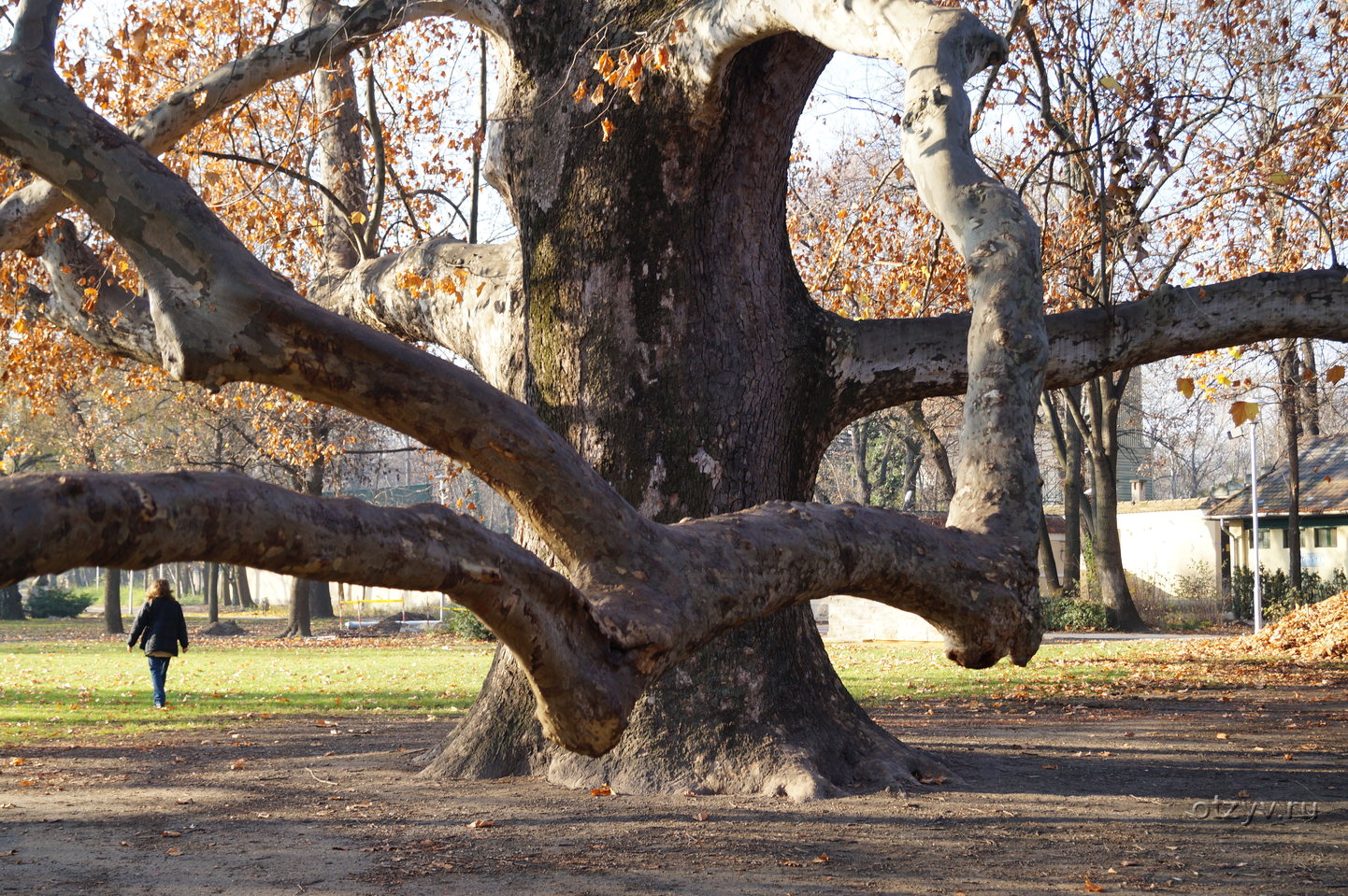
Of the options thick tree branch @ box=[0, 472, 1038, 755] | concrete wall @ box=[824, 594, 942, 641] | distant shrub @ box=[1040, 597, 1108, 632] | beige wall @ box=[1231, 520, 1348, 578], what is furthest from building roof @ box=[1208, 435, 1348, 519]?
thick tree branch @ box=[0, 472, 1038, 755]

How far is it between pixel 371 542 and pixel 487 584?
0.32 m

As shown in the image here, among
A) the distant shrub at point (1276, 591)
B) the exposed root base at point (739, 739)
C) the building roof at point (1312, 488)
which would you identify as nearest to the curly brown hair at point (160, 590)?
the exposed root base at point (739, 739)

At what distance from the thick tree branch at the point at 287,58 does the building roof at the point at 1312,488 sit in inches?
1281

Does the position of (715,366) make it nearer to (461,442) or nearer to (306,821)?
(306,821)

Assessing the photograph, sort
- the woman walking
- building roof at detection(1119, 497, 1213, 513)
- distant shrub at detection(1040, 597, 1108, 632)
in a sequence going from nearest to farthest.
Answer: the woman walking < distant shrub at detection(1040, 597, 1108, 632) < building roof at detection(1119, 497, 1213, 513)

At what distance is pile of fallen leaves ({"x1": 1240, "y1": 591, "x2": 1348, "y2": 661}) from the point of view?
1805 centimetres

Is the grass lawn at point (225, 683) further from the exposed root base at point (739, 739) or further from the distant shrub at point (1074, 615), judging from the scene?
the distant shrub at point (1074, 615)

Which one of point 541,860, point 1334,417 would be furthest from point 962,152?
point 1334,417

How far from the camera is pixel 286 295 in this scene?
11.0 ft

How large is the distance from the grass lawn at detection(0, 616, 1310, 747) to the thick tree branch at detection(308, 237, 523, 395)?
5.00 metres

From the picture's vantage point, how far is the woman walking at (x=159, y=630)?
537 inches

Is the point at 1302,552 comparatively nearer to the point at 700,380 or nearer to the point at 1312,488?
the point at 1312,488

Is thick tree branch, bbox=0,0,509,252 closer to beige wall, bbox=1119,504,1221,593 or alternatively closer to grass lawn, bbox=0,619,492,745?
grass lawn, bbox=0,619,492,745
